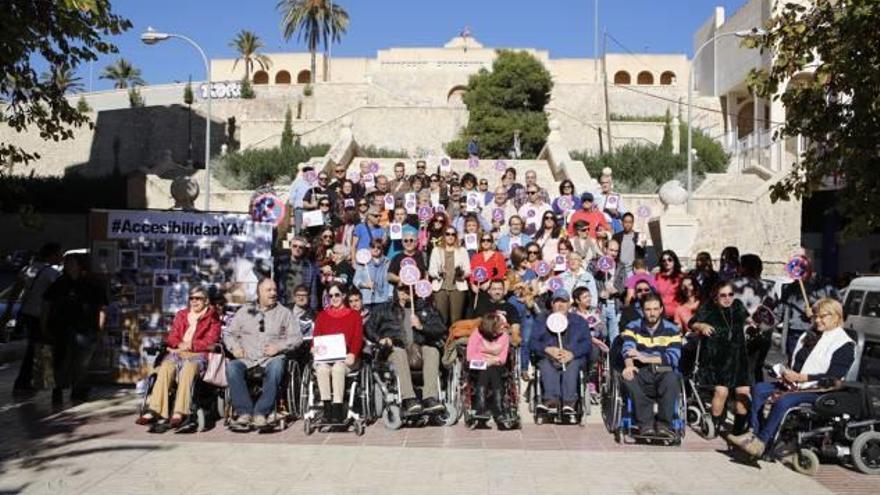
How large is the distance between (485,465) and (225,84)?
179ft

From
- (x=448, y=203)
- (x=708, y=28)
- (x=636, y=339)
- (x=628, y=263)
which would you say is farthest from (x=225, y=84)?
(x=636, y=339)

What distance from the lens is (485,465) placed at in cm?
794

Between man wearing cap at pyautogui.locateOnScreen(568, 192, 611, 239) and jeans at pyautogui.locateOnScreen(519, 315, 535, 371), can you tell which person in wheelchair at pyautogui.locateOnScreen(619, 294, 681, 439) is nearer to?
jeans at pyautogui.locateOnScreen(519, 315, 535, 371)

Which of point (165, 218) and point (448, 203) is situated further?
point (448, 203)

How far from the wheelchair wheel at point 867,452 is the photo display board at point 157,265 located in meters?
6.95

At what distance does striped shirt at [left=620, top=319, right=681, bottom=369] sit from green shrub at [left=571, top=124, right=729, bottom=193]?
1032 inches

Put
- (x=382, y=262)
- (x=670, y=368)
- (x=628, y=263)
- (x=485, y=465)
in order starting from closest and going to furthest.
Answer: (x=485, y=465) < (x=670, y=368) < (x=382, y=262) < (x=628, y=263)

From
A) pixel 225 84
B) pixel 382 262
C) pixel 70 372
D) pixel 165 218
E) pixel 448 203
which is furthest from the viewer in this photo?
pixel 225 84

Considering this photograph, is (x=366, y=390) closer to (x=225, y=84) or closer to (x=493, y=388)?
(x=493, y=388)

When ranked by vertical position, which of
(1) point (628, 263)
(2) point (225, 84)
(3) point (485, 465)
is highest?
(2) point (225, 84)

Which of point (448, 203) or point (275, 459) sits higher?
point (448, 203)

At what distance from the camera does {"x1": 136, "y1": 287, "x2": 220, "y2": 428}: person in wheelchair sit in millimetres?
9062

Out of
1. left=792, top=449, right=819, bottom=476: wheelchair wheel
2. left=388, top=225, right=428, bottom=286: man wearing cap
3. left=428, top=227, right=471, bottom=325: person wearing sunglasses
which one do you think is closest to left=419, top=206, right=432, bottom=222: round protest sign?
left=388, top=225, right=428, bottom=286: man wearing cap

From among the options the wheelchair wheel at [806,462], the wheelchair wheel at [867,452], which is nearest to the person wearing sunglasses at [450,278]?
the wheelchair wheel at [806,462]
